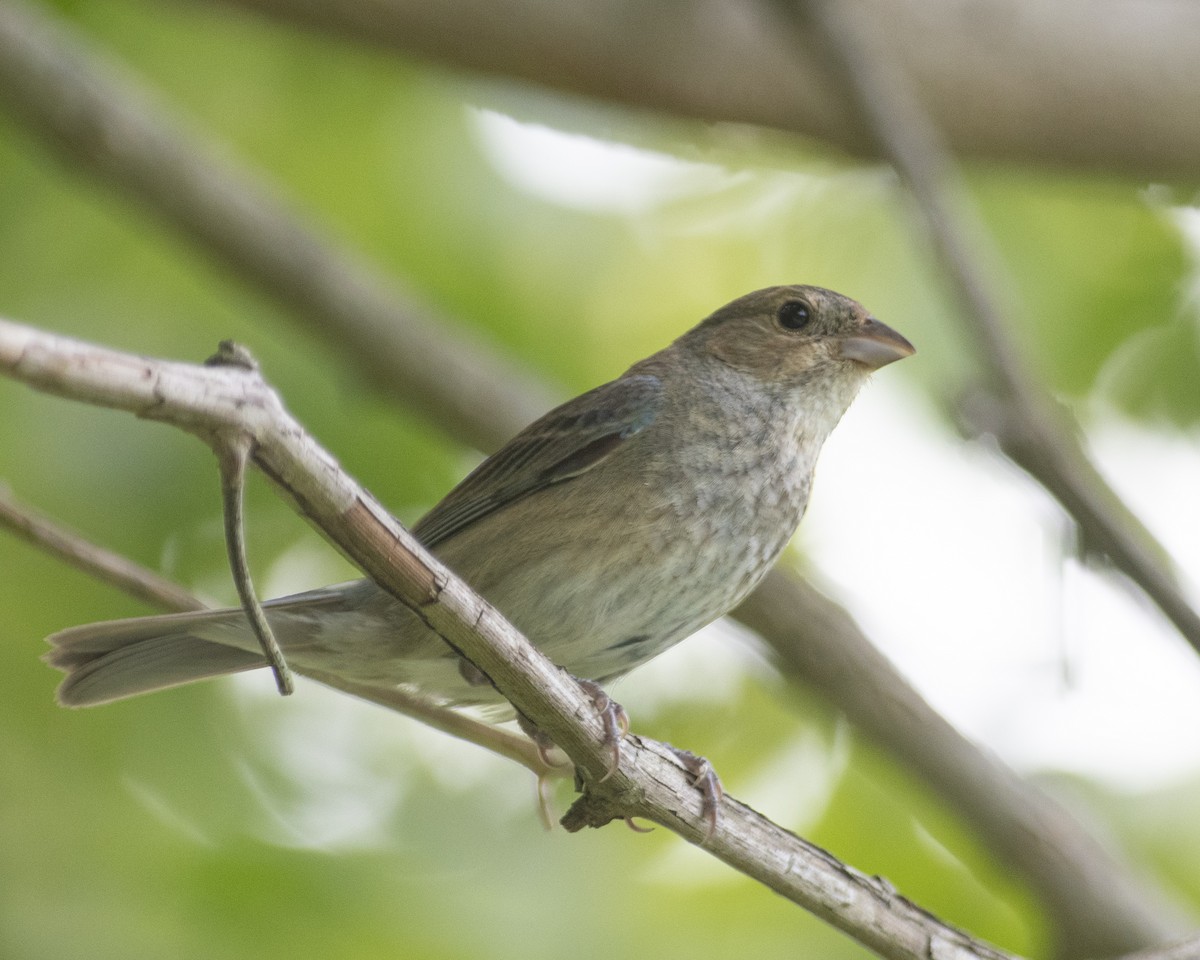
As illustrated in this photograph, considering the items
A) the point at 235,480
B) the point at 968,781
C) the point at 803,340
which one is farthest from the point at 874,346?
the point at 235,480

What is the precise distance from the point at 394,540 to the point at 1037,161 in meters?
4.50

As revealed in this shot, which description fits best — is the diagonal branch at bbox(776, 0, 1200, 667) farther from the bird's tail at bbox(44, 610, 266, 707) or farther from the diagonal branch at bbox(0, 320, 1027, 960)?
the bird's tail at bbox(44, 610, 266, 707)

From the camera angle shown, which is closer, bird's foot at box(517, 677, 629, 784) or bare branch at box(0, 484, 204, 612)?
bird's foot at box(517, 677, 629, 784)

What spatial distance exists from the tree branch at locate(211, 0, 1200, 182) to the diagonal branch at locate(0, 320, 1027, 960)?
10.7 ft

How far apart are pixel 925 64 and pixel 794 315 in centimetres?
151

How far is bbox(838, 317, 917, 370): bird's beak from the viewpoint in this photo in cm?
505

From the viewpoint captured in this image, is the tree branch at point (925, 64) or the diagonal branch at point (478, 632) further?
the tree branch at point (925, 64)

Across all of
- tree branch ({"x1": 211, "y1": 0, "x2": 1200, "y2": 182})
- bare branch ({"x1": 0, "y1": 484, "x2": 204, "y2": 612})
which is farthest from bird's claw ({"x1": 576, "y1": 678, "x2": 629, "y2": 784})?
tree branch ({"x1": 211, "y1": 0, "x2": 1200, "y2": 182})

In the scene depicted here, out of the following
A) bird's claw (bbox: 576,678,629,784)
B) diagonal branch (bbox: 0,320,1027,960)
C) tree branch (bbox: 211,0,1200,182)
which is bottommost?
diagonal branch (bbox: 0,320,1027,960)

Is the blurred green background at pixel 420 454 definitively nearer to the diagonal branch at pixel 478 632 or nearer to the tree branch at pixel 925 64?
the tree branch at pixel 925 64

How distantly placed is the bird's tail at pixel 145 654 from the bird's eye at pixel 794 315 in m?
2.21

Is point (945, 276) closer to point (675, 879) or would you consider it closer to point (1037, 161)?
point (1037, 161)

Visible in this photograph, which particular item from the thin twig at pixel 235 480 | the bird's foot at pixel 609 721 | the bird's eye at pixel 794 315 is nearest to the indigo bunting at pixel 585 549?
the bird's eye at pixel 794 315

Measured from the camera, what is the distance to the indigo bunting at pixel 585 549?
14.2 ft
